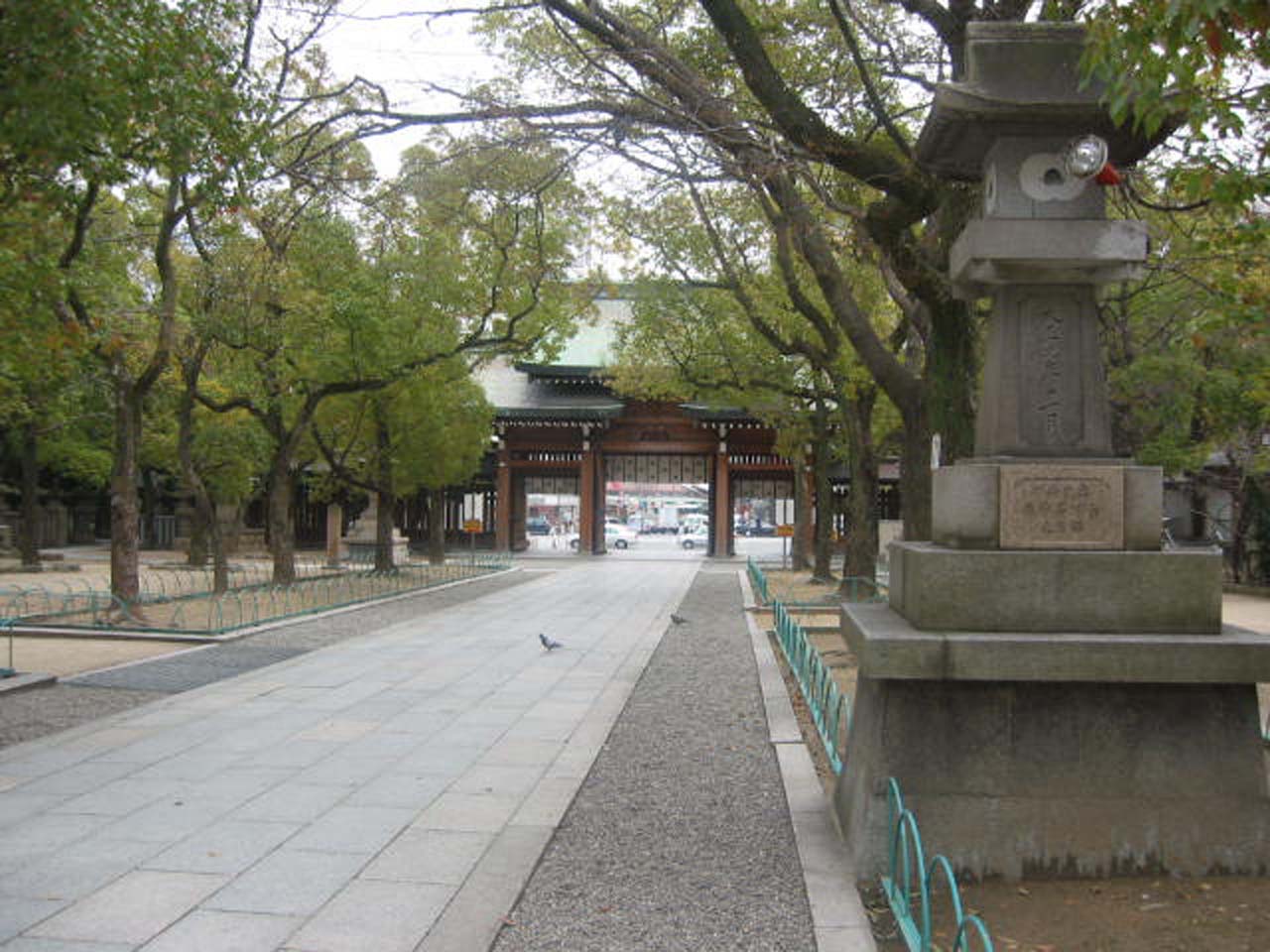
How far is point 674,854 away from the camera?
16.8 ft

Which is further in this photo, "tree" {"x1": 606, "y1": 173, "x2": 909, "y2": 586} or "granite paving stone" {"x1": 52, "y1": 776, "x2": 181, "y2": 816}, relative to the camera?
"tree" {"x1": 606, "y1": 173, "x2": 909, "y2": 586}

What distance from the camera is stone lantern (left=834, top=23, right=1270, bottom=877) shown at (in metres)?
4.55

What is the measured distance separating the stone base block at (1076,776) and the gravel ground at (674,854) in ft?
2.21

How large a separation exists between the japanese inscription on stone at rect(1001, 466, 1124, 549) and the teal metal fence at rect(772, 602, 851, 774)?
1.66 m

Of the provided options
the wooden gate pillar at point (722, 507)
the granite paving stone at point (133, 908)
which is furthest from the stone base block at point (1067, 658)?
the wooden gate pillar at point (722, 507)

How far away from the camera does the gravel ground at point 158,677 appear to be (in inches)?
328

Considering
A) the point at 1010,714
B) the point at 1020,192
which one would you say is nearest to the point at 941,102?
the point at 1020,192

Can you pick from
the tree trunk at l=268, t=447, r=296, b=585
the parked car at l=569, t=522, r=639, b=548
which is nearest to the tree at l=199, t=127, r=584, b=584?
the tree trunk at l=268, t=447, r=296, b=585

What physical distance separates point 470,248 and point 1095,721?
56.9 feet

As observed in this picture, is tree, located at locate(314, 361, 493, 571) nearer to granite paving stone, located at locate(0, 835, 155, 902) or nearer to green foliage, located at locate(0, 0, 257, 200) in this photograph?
green foliage, located at locate(0, 0, 257, 200)

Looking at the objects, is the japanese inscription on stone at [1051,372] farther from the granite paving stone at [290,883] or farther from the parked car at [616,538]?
the parked car at [616,538]

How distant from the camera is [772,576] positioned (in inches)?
1005

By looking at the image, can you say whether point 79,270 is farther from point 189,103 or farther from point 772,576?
point 772,576

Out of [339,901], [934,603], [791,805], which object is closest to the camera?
[339,901]
